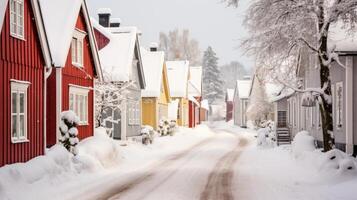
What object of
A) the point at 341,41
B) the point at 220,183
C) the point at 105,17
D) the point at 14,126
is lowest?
the point at 220,183

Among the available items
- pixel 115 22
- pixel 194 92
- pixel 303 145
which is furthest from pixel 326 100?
pixel 194 92

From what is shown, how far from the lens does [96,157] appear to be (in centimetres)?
1998

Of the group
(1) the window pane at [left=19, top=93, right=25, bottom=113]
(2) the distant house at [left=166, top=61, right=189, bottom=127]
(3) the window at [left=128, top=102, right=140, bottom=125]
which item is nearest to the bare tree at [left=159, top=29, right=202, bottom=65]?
(2) the distant house at [left=166, top=61, right=189, bottom=127]

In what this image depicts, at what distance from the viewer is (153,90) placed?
42062 millimetres

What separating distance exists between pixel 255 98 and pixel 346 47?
142 ft

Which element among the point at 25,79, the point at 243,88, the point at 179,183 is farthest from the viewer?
the point at 243,88

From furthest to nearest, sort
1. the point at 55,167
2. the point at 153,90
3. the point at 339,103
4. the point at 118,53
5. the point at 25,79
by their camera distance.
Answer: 1. the point at 153,90
2. the point at 118,53
3. the point at 339,103
4. the point at 25,79
5. the point at 55,167

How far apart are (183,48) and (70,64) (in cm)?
8132

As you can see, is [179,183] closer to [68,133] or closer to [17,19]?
[68,133]

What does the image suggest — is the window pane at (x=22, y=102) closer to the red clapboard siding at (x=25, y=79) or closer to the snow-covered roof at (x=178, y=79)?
the red clapboard siding at (x=25, y=79)

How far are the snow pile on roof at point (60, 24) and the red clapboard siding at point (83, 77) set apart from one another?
4.08ft

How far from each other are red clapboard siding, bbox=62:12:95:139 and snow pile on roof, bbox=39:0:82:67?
124 cm

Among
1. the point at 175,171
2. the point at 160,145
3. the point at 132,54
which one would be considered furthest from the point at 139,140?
the point at 175,171

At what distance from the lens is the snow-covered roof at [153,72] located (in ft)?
137
